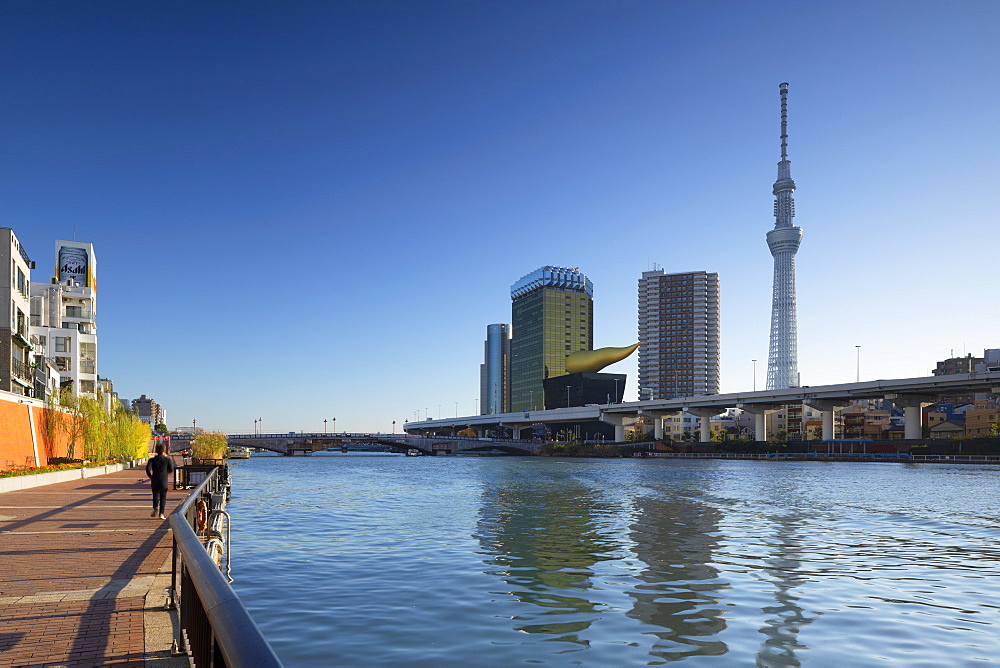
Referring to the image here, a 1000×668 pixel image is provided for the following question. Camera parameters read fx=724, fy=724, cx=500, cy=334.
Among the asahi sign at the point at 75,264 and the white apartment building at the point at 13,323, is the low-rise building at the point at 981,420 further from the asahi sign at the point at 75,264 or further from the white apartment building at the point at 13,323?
the asahi sign at the point at 75,264

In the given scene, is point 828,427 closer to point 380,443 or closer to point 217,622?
point 380,443

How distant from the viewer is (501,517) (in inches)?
1244

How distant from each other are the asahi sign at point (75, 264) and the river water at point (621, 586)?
7541 cm

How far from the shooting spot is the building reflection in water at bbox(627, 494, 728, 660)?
12.1 metres

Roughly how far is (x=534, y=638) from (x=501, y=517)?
19.6 meters

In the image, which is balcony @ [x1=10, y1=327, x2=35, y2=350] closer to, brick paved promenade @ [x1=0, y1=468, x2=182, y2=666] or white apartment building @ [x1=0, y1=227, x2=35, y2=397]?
white apartment building @ [x1=0, y1=227, x2=35, y2=397]

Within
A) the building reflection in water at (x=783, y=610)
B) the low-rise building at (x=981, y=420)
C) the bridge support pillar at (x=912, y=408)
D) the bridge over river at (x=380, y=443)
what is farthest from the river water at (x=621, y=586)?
the bridge over river at (x=380, y=443)

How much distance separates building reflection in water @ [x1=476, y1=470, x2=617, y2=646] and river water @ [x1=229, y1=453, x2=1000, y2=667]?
0.25 ft

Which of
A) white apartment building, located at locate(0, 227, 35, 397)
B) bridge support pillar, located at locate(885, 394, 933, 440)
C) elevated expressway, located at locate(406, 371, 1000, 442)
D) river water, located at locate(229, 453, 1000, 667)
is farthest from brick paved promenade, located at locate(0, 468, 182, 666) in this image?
bridge support pillar, located at locate(885, 394, 933, 440)

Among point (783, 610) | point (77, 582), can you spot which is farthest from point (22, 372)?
point (783, 610)

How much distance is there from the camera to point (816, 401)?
119312mm

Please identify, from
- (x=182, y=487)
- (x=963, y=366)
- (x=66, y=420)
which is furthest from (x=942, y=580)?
(x=963, y=366)

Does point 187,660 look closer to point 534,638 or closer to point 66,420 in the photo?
point 534,638

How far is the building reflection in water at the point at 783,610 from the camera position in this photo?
11422mm
